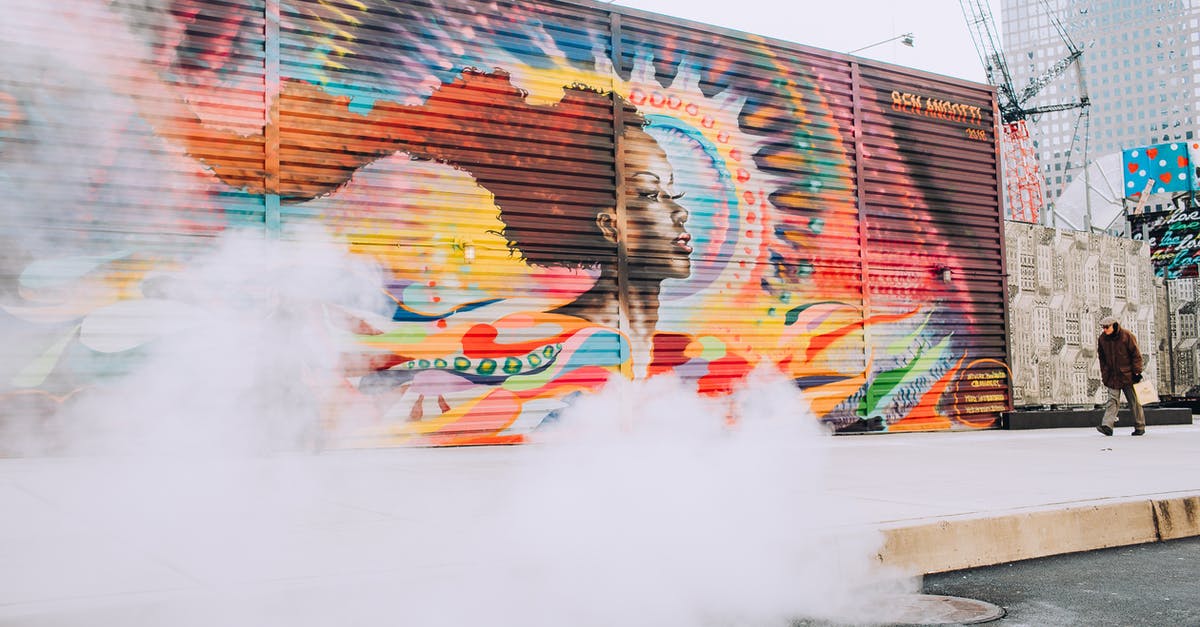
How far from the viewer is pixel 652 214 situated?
411 inches

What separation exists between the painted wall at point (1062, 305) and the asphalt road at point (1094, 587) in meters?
8.90

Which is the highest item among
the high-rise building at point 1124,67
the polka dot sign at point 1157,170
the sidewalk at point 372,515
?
the high-rise building at point 1124,67

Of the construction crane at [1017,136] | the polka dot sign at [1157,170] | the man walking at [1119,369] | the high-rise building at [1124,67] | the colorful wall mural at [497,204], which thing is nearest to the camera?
the colorful wall mural at [497,204]

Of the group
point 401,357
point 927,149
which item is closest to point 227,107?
point 401,357

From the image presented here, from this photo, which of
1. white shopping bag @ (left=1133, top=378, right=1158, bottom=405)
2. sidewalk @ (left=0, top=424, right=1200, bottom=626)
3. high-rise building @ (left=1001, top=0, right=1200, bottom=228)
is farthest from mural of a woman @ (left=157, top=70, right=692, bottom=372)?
high-rise building @ (left=1001, top=0, right=1200, bottom=228)

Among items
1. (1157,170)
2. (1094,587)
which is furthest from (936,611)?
(1157,170)

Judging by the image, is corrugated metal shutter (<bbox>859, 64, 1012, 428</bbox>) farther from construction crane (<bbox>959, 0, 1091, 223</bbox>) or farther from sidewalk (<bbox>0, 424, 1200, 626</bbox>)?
construction crane (<bbox>959, 0, 1091, 223</bbox>)

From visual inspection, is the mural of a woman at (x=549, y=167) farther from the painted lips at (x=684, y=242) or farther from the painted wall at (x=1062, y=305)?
the painted wall at (x=1062, y=305)

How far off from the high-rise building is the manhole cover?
149516 millimetres

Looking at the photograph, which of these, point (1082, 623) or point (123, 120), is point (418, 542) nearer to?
point (1082, 623)

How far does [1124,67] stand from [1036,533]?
168m

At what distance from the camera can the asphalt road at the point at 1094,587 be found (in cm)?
→ 373

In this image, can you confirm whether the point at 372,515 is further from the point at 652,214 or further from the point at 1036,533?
the point at 652,214

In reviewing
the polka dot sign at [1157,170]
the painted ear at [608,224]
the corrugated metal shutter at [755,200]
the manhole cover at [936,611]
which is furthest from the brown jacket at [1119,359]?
the manhole cover at [936,611]
